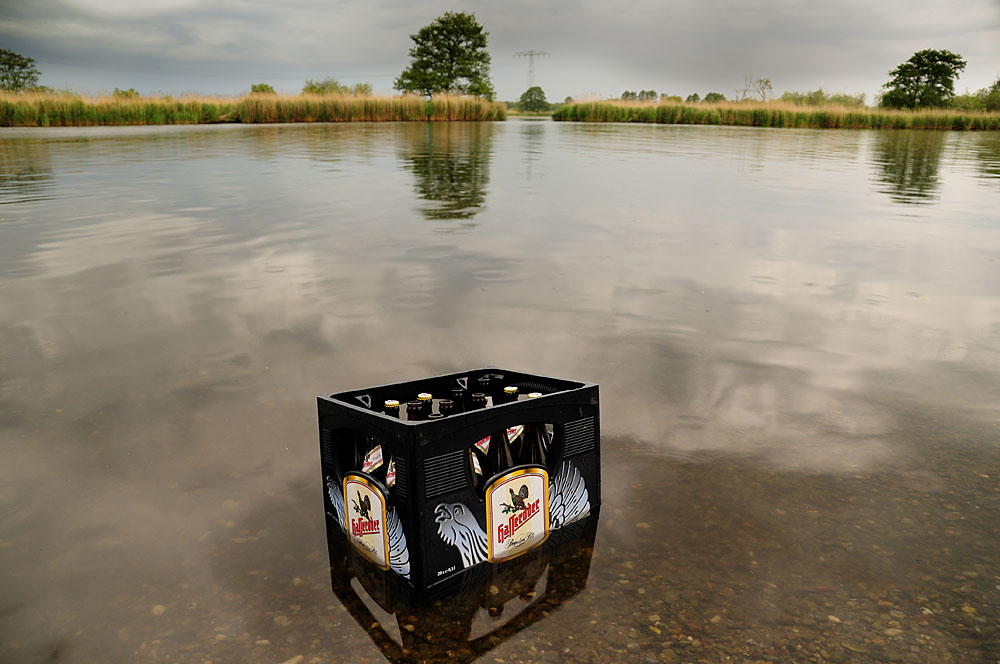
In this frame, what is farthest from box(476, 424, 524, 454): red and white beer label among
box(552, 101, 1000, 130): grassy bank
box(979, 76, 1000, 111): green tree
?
box(979, 76, 1000, 111): green tree

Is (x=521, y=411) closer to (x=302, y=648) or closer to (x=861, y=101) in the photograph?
(x=302, y=648)

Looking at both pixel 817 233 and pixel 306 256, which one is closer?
pixel 306 256

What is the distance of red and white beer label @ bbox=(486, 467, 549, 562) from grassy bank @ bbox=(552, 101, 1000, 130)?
152 ft

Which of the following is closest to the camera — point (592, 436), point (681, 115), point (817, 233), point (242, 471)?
point (592, 436)

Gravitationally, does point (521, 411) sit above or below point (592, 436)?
above

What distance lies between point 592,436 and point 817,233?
6.87m

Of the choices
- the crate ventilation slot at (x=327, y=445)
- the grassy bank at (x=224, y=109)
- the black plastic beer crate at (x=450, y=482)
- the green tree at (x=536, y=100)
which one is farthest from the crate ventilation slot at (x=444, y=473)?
the green tree at (x=536, y=100)

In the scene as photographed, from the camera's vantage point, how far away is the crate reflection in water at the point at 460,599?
2.00 m

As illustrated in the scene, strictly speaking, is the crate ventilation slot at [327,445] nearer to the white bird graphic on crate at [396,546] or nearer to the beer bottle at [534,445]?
the white bird graphic on crate at [396,546]

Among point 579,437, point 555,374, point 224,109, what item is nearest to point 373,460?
point 579,437

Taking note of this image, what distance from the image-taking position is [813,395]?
3.71 m

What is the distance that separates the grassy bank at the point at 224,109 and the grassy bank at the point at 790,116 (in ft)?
34.5

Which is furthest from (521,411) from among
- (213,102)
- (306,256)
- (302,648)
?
(213,102)

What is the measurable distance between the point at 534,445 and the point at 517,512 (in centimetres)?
32
